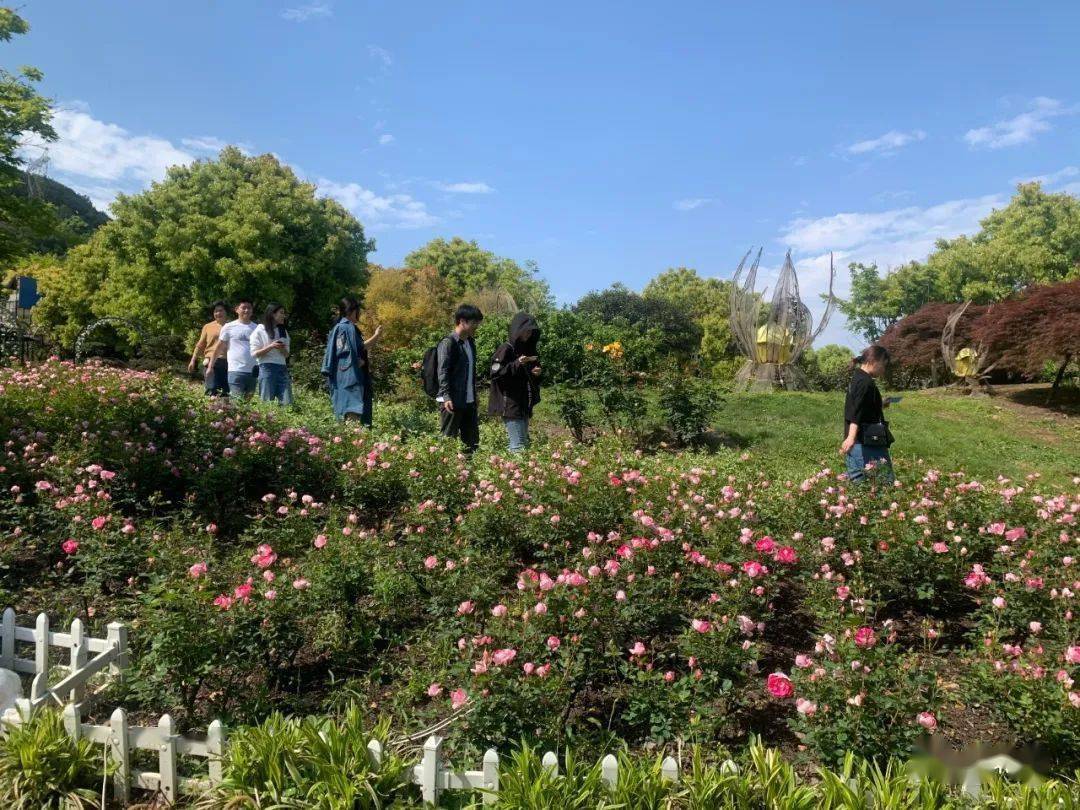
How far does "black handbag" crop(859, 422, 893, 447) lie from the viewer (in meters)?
5.07

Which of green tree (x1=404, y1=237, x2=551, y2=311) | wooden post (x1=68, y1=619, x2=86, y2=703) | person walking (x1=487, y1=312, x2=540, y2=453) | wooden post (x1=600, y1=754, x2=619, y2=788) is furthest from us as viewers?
green tree (x1=404, y1=237, x2=551, y2=311)

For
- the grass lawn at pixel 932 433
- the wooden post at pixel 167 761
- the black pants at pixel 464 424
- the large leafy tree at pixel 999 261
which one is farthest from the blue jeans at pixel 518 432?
the large leafy tree at pixel 999 261

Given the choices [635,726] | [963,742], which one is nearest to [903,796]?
[963,742]

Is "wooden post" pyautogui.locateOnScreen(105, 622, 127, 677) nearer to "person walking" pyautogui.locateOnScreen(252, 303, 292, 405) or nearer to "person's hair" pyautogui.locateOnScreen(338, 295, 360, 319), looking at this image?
"person's hair" pyautogui.locateOnScreen(338, 295, 360, 319)

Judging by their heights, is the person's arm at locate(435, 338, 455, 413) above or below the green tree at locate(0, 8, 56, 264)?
below

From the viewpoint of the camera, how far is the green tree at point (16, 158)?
34.3ft

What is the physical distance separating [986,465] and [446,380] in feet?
21.3

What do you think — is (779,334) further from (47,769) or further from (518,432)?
(47,769)


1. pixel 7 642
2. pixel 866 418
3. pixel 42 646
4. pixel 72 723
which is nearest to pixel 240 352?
pixel 7 642

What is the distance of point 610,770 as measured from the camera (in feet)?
6.46

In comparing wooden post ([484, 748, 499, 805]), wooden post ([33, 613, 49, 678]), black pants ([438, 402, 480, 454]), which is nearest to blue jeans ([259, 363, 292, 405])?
black pants ([438, 402, 480, 454])

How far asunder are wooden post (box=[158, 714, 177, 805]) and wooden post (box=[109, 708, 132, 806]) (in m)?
0.10

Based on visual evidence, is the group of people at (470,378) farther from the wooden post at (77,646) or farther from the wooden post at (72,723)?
the wooden post at (72,723)

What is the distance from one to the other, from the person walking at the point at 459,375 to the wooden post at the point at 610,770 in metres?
3.80
